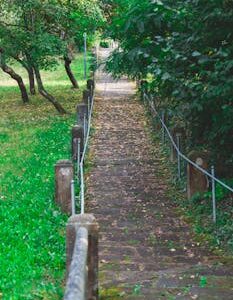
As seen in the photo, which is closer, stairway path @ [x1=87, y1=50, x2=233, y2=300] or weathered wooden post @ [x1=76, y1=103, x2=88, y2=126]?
stairway path @ [x1=87, y1=50, x2=233, y2=300]

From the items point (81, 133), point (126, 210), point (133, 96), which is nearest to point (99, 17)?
point (133, 96)

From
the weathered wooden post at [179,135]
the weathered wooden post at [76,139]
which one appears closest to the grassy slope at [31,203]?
the weathered wooden post at [76,139]

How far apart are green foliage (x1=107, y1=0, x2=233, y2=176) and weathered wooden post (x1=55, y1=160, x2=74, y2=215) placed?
6.84ft

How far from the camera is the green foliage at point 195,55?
856 centimetres

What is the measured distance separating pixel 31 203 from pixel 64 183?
943 mm

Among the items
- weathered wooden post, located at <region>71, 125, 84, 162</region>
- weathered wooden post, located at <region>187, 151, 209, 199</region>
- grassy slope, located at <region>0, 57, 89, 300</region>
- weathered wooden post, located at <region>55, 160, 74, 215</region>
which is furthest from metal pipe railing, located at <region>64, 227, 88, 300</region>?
weathered wooden post, located at <region>71, 125, 84, 162</region>

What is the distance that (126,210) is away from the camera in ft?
34.3

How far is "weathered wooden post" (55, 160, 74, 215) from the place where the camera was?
994 centimetres

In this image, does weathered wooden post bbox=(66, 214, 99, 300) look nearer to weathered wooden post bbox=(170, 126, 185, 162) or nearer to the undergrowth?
the undergrowth

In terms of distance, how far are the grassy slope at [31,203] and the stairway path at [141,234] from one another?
26.8 inches

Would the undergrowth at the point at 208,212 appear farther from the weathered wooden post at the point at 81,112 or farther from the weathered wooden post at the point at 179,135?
the weathered wooden post at the point at 81,112

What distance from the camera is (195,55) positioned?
834 cm

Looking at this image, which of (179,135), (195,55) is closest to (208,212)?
(195,55)

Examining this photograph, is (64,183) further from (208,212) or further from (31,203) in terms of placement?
(208,212)
